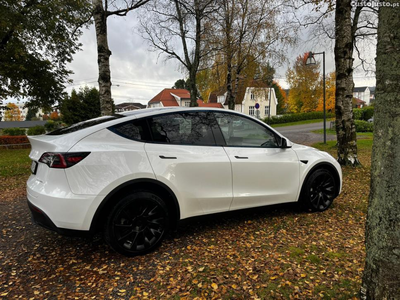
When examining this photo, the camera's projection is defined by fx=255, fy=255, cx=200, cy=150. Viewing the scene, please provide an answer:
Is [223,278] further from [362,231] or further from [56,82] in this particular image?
[56,82]

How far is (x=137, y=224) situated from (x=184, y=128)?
127 cm

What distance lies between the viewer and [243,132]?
Result: 141 inches

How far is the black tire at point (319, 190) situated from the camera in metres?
3.95

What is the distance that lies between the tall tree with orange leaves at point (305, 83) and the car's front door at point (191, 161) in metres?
35.5

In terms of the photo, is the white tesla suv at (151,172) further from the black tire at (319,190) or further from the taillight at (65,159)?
the black tire at (319,190)

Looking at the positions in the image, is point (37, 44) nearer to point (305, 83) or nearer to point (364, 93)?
point (305, 83)

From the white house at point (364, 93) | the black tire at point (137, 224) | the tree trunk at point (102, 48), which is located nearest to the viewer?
the black tire at point (137, 224)

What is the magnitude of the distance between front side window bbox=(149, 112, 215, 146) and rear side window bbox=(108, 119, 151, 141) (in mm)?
83

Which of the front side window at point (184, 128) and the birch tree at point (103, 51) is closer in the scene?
the front side window at point (184, 128)

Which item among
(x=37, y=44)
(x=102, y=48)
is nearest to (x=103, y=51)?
(x=102, y=48)

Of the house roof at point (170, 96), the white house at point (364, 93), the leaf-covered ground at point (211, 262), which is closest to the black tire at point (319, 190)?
the leaf-covered ground at point (211, 262)

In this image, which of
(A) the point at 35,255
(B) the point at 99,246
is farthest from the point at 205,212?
(A) the point at 35,255

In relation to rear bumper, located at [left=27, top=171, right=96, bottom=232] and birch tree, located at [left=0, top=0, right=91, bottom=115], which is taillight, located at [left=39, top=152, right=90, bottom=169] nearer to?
rear bumper, located at [left=27, top=171, right=96, bottom=232]

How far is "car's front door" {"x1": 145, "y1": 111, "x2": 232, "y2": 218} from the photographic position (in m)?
2.94
